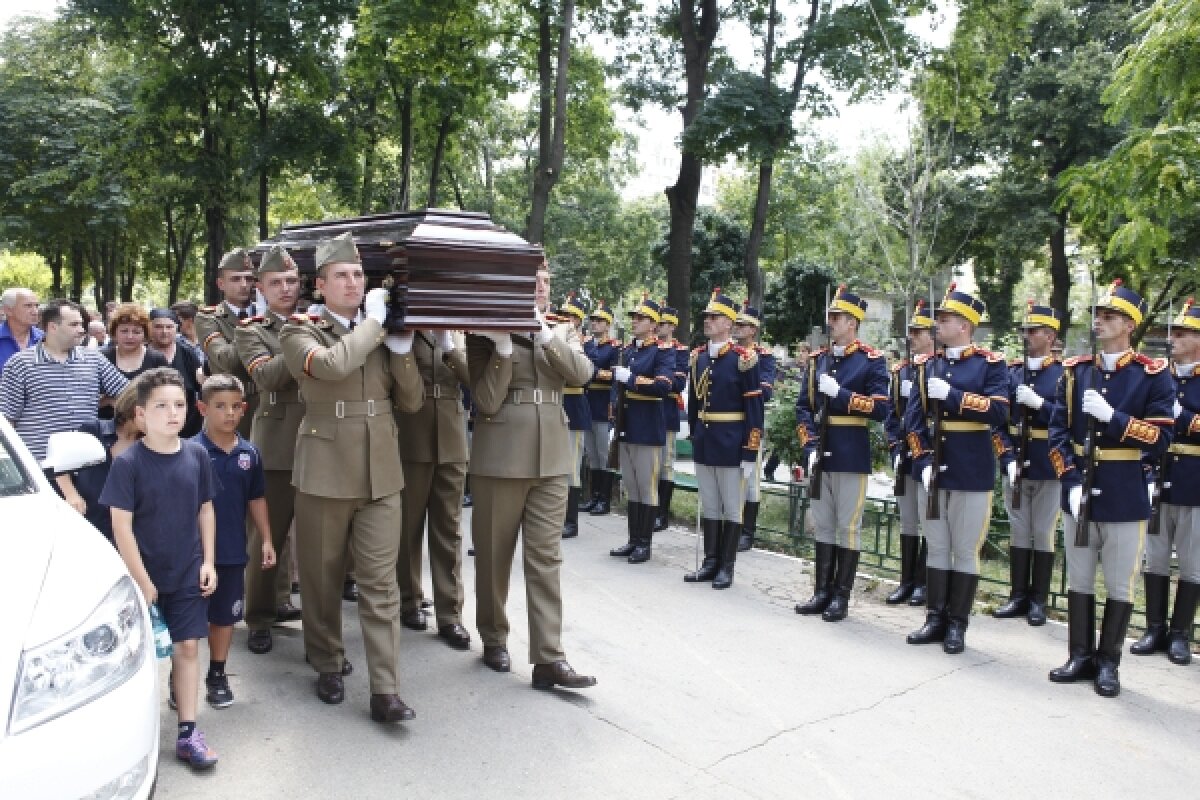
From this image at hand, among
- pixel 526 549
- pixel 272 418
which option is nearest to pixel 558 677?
pixel 526 549

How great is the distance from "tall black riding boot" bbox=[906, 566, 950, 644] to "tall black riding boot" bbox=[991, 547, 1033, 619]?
0.92m

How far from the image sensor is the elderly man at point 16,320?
255 inches

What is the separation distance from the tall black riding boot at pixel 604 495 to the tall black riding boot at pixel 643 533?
6.01ft

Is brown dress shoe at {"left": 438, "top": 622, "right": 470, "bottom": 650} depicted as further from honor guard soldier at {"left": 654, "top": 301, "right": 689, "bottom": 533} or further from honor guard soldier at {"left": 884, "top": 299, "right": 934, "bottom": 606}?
honor guard soldier at {"left": 654, "top": 301, "right": 689, "bottom": 533}

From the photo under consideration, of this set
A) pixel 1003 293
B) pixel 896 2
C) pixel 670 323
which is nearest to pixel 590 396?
pixel 670 323

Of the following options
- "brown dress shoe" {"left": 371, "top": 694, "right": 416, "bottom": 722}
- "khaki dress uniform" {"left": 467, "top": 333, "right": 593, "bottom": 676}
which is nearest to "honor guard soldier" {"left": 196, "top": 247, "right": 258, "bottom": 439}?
"khaki dress uniform" {"left": 467, "top": 333, "right": 593, "bottom": 676}

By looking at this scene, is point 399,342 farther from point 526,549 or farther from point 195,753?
point 195,753

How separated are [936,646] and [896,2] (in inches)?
492

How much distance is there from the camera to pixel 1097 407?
17.0 feet

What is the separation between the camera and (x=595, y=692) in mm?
4848

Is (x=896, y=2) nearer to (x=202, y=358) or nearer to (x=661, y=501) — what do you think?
(x=661, y=501)

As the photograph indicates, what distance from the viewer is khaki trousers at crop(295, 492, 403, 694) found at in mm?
4324

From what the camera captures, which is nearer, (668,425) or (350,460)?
(350,460)

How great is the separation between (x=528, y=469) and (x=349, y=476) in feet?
3.02
